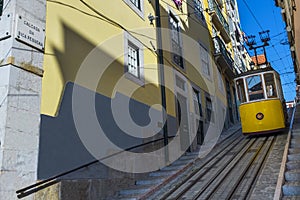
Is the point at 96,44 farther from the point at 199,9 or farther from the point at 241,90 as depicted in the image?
the point at 199,9

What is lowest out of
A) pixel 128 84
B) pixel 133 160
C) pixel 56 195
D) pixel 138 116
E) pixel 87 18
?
pixel 56 195

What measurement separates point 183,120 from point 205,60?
20.1ft

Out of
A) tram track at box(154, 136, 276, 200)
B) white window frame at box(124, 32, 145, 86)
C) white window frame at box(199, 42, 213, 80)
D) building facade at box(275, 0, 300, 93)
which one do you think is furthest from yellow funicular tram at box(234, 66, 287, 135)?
white window frame at box(124, 32, 145, 86)

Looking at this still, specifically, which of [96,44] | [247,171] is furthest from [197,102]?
[96,44]

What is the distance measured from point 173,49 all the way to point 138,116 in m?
4.92

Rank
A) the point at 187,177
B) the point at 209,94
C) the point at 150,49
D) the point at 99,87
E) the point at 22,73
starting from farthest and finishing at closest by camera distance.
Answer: the point at 209,94
the point at 150,49
the point at 187,177
the point at 99,87
the point at 22,73

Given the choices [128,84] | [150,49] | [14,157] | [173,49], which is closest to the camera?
[14,157]

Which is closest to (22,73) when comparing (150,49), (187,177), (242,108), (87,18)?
(87,18)

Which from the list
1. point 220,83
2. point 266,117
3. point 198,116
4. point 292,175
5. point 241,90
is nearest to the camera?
point 292,175

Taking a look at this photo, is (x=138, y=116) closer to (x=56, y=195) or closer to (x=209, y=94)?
(x=56, y=195)

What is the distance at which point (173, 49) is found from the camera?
12.4m

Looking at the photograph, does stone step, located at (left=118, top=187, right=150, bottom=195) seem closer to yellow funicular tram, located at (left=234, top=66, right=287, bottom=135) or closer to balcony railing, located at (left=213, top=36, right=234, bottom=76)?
yellow funicular tram, located at (left=234, top=66, right=287, bottom=135)

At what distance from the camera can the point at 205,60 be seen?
1706 cm

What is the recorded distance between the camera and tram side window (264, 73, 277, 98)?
1234 centimetres
